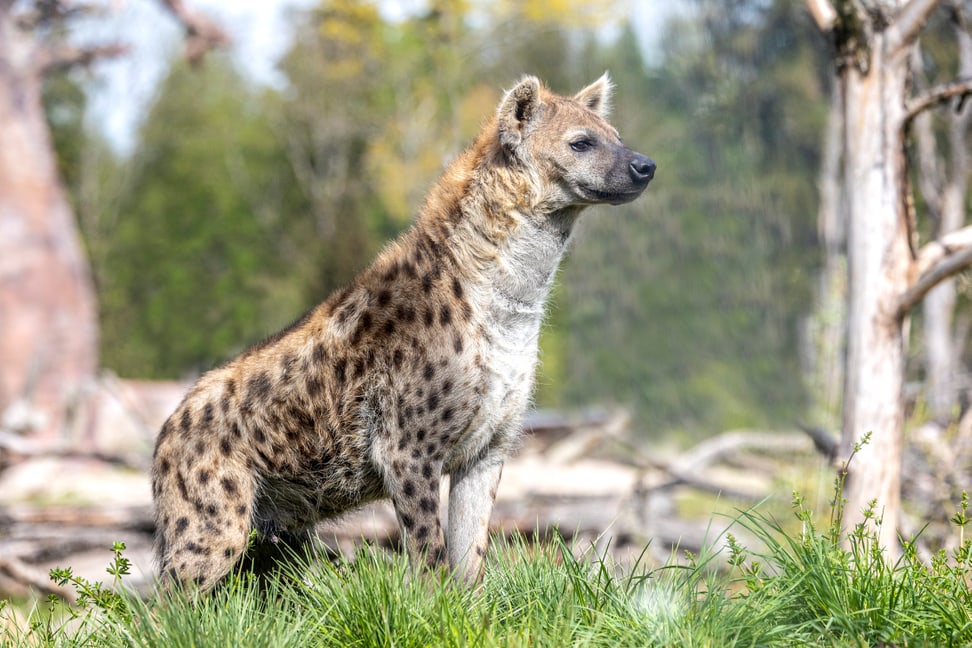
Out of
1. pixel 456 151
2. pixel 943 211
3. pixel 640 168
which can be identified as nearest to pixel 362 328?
pixel 640 168

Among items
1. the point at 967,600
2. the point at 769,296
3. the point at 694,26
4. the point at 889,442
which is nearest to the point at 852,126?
the point at 889,442

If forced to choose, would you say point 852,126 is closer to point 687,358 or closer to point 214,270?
point 687,358

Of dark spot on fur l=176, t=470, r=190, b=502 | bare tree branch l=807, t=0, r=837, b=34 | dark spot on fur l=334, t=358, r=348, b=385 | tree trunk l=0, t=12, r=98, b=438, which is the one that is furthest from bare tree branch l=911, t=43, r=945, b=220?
tree trunk l=0, t=12, r=98, b=438

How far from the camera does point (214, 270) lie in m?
Answer: 30.8

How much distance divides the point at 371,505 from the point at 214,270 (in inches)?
1082

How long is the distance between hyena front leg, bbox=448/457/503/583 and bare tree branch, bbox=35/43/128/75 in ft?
41.8

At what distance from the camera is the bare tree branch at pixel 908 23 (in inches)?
203

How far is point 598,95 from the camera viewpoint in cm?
486

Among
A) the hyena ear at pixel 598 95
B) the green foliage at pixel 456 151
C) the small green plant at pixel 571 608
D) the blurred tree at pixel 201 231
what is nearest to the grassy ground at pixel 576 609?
the small green plant at pixel 571 608

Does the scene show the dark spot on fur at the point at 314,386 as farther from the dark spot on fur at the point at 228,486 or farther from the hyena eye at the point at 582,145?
the hyena eye at the point at 582,145

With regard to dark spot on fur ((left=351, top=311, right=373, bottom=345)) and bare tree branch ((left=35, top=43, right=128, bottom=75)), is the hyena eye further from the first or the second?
bare tree branch ((left=35, top=43, right=128, bottom=75))

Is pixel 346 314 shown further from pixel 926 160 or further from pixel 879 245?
pixel 926 160

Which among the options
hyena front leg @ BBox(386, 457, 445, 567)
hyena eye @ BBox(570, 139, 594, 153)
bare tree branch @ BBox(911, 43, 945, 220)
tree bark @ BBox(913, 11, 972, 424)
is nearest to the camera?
hyena front leg @ BBox(386, 457, 445, 567)

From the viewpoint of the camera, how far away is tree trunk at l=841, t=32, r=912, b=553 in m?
5.25
